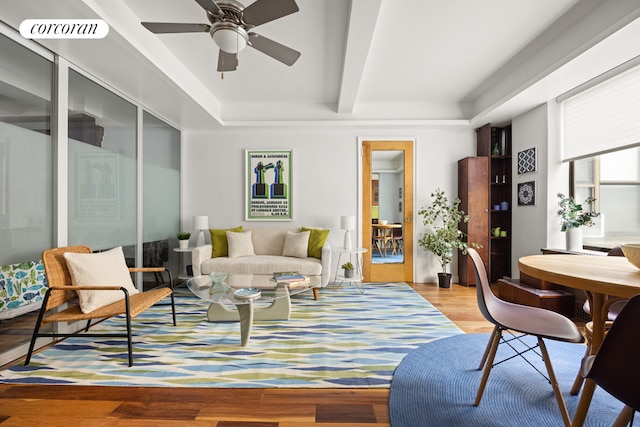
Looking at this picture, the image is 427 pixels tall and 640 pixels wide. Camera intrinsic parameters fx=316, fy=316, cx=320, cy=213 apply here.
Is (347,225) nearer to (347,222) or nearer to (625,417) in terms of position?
(347,222)

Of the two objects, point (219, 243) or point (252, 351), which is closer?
point (252, 351)

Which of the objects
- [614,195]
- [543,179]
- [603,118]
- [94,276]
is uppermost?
[603,118]

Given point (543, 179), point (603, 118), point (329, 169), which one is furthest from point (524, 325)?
point (329, 169)

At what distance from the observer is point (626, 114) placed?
3.01 meters

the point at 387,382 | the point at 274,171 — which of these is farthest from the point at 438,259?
the point at 387,382

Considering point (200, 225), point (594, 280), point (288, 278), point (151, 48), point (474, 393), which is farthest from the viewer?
point (200, 225)

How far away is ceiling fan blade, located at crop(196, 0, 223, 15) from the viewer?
1888 mm

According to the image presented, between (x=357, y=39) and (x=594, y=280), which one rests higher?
(x=357, y=39)

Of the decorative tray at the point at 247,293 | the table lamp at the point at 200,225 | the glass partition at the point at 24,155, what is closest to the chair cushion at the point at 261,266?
the table lamp at the point at 200,225

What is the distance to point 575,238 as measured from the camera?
11.3ft

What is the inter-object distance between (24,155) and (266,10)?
6.97 feet

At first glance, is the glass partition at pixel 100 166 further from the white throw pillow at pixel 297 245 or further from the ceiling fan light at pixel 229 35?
the white throw pillow at pixel 297 245

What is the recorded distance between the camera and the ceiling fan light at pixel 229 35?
2066 mm

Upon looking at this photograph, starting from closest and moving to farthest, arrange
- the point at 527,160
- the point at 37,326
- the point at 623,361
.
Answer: the point at 623,361 < the point at 37,326 < the point at 527,160
